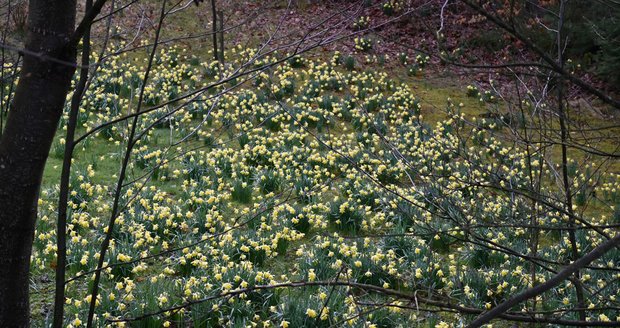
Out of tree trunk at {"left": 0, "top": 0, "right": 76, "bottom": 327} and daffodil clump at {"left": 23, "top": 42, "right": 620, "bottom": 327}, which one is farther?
daffodil clump at {"left": 23, "top": 42, "right": 620, "bottom": 327}

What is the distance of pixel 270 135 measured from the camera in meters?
8.25

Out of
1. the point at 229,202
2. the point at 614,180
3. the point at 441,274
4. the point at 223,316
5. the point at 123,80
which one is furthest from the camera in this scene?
the point at 123,80

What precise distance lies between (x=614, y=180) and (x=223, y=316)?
5832 mm

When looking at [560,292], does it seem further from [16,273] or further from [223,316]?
[16,273]

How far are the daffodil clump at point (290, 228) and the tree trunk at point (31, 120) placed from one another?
0.95 m

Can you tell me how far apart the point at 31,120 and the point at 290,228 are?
13.4 feet

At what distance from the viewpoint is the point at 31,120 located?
179 cm

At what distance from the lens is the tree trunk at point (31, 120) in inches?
70.6

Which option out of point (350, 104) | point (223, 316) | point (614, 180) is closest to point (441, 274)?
point (223, 316)

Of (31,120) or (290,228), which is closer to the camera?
(31,120)

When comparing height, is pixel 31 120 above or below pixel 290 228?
below

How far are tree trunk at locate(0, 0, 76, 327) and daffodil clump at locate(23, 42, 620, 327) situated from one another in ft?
3.12

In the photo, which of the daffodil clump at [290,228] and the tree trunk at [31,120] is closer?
the tree trunk at [31,120]

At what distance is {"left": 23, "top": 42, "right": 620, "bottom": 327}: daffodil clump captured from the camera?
13.4 feet
